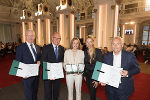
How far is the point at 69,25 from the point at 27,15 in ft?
34.1

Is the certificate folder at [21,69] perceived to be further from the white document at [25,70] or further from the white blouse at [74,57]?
the white blouse at [74,57]

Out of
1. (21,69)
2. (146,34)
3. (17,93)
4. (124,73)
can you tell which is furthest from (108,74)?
(146,34)

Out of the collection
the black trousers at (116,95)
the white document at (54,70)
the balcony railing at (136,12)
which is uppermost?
the balcony railing at (136,12)

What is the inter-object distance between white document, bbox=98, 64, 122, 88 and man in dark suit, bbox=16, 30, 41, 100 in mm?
1532

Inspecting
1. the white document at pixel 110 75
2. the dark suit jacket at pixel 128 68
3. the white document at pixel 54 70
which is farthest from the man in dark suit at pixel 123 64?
the white document at pixel 54 70

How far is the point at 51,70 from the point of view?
2.29 metres

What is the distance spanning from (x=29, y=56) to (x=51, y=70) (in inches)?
23.3

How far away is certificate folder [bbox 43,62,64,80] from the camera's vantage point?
224 centimetres

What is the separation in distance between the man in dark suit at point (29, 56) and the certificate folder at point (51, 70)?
39 cm

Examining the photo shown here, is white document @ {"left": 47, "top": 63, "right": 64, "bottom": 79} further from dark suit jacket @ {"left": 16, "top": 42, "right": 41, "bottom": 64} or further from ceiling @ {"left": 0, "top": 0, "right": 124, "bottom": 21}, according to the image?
ceiling @ {"left": 0, "top": 0, "right": 124, "bottom": 21}

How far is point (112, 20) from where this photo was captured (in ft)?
24.6

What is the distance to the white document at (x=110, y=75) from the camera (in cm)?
164

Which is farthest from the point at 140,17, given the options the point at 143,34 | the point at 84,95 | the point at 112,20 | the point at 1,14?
the point at 1,14

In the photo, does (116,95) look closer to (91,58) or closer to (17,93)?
(91,58)
